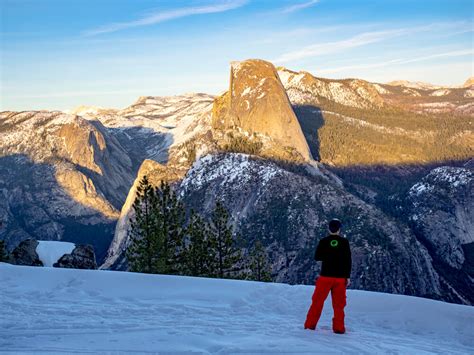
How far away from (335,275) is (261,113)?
151 meters

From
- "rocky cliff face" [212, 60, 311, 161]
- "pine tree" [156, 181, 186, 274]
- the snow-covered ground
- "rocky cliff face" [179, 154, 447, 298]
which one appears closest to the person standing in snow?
the snow-covered ground

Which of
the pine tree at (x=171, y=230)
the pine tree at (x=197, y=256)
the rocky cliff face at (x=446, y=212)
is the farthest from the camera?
→ the rocky cliff face at (x=446, y=212)

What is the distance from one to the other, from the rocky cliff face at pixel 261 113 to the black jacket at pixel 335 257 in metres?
134

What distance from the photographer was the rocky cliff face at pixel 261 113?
158m

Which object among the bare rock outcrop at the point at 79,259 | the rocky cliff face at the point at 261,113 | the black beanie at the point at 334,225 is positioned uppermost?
the rocky cliff face at the point at 261,113

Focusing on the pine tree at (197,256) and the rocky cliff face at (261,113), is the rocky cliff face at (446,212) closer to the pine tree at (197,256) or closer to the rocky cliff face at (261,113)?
the rocky cliff face at (261,113)

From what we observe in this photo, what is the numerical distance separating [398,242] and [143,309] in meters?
108

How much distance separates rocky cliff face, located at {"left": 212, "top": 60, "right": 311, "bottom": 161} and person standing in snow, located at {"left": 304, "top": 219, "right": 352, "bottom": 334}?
13382 cm

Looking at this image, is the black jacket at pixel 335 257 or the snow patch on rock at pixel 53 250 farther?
the snow patch on rock at pixel 53 250

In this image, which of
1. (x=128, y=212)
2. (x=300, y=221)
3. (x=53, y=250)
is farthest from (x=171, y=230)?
(x=128, y=212)

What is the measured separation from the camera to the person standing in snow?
1371 cm

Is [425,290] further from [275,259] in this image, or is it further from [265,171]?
[265,171]

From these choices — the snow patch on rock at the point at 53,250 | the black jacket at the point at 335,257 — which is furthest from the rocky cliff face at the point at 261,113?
the black jacket at the point at 335,257

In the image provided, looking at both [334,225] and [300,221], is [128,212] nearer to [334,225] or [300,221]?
[300,221]
